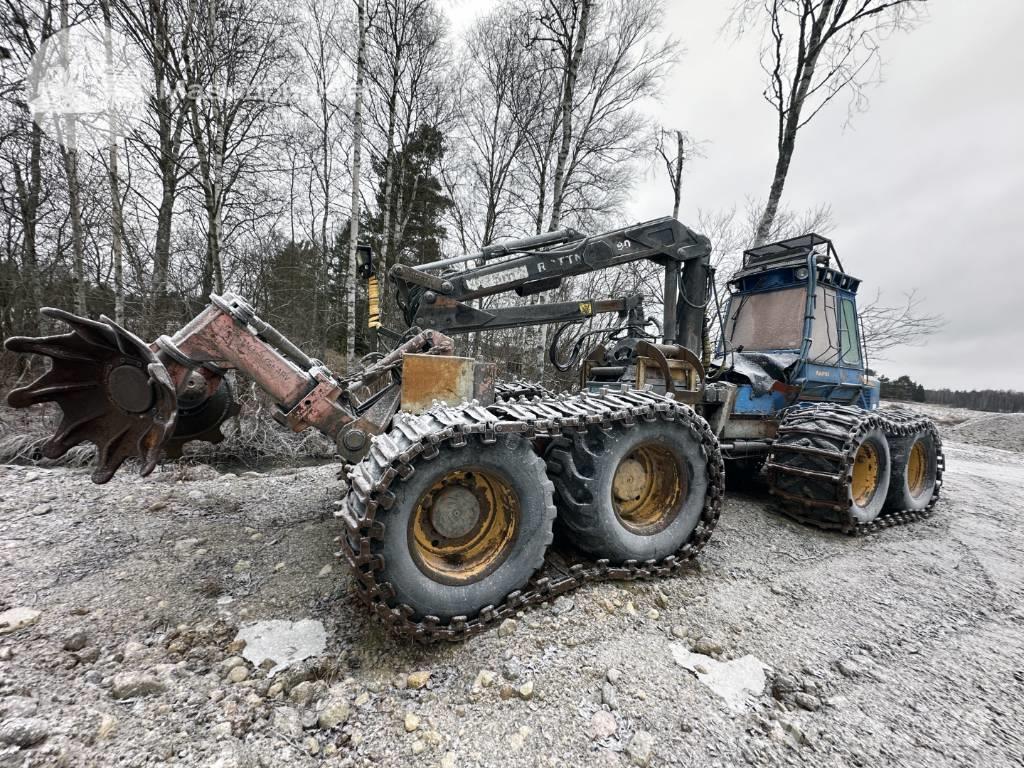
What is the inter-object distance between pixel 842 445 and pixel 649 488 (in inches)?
71.7

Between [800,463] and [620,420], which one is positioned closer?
[620,420]

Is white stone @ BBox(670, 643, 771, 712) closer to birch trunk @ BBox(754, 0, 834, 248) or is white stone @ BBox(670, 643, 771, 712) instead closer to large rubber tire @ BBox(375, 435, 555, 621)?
large rubber tire @ BBox(375, 435, 555, 621)

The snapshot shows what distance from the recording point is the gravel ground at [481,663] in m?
1.53

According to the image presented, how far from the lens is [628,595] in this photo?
8.13 feet

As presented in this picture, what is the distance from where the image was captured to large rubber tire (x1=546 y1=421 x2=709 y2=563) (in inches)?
99.1

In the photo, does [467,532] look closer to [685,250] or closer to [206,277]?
[685,250]

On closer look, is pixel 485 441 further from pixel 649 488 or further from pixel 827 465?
pixel 827 465

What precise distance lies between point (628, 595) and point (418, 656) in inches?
46.6

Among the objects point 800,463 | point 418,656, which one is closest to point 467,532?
point 418,656

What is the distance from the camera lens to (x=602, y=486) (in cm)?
253

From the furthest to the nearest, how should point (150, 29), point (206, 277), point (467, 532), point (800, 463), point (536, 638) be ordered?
point (206, 277) → point (150, 29) → point (800, 463) → point (467, 532) → point (536, 638)

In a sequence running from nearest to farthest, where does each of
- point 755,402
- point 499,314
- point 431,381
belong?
point 431,381, point 499,314, point 755,402

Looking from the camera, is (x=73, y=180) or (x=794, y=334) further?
(x=73, y=180)

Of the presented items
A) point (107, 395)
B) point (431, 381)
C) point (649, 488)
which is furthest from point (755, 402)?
point (107, 395)
